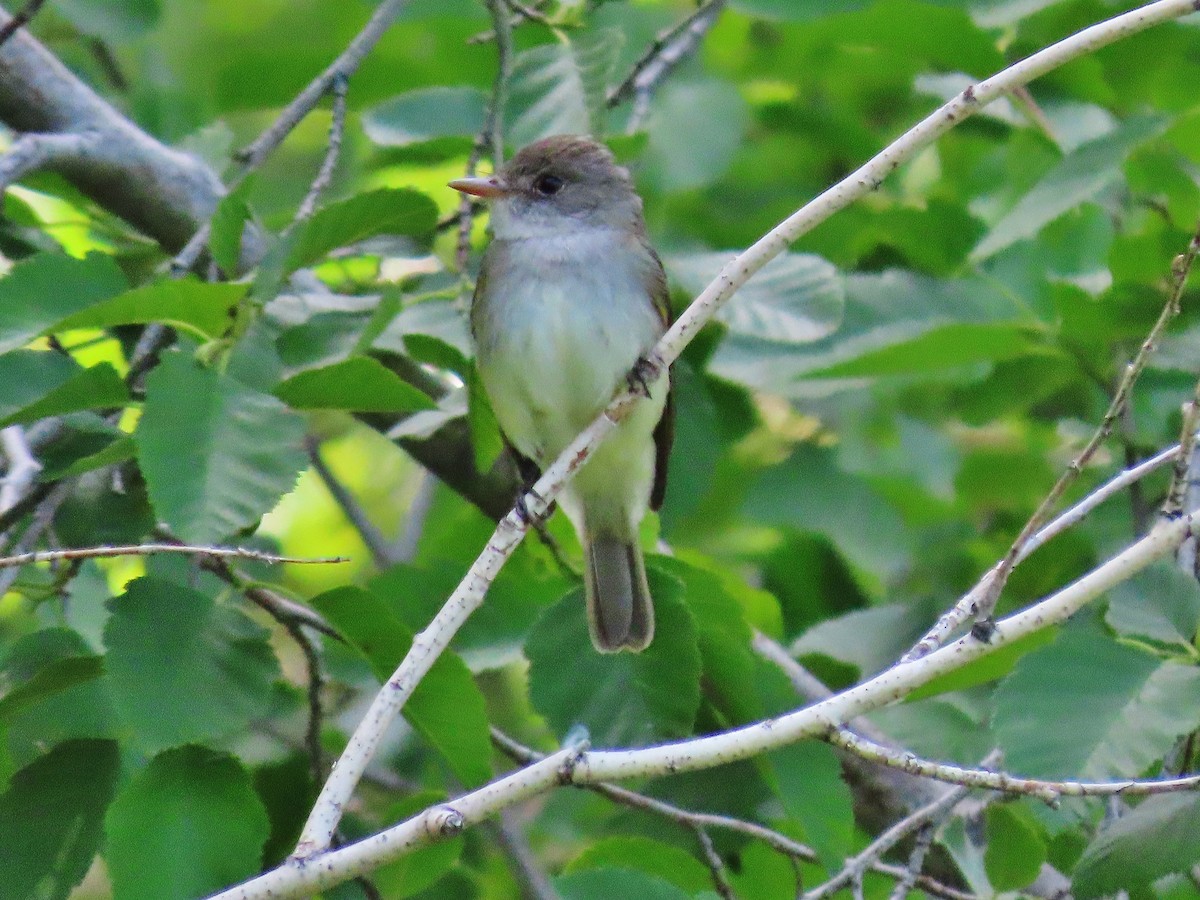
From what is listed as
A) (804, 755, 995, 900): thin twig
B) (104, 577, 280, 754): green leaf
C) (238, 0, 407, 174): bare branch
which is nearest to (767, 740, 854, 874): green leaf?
(804, 755, 995, 900): thin twig

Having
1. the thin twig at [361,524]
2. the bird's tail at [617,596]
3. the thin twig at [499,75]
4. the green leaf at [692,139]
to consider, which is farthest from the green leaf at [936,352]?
the thin twig at [361,524]

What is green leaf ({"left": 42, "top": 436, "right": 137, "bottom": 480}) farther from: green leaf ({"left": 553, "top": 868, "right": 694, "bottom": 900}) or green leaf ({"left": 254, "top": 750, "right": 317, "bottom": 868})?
green leaf ({"left": 553, "top": 868, "right": 694, "bottom": 900})

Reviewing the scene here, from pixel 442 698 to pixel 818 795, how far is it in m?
0.75

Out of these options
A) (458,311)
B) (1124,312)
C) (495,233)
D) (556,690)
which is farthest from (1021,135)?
(556,690)

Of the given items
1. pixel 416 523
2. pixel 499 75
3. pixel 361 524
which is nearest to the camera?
pixel 499 75

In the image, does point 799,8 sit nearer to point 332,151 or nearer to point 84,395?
point 332,151

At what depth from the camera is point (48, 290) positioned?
9.59 feet

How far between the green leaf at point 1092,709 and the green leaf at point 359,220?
1384mm

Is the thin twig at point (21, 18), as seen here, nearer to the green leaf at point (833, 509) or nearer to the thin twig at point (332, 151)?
the thin twig at point (332, 151)

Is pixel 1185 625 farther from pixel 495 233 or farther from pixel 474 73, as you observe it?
pixel 474 73

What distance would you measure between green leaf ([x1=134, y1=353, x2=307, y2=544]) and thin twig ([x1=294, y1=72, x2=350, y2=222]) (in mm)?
560

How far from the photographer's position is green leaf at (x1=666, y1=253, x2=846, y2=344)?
145 inches

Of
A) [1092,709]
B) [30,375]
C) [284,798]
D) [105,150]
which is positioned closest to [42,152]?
[105,150]

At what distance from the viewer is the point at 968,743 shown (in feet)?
11.4
